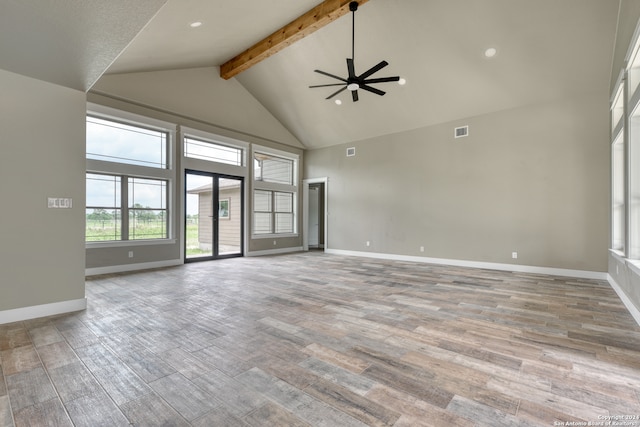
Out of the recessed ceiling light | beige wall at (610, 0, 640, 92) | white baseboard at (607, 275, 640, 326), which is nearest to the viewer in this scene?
white baseboard at (607, 275, 640, 326)

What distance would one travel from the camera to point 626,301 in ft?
11.5

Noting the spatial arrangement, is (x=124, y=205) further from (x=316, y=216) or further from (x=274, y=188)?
(x=316, y=216)

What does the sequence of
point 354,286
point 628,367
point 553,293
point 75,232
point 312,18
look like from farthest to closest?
point 312,18 → point 354,286 → point 553,293 → point 75,232 → point 628,367

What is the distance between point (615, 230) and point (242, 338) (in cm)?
559

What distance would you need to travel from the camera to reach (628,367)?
2090mm

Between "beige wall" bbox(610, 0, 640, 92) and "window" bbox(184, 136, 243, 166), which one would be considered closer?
"beige wall" bbox(610, 0, 640, 92)

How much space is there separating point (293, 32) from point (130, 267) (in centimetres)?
530

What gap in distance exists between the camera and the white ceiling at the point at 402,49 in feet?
9.41

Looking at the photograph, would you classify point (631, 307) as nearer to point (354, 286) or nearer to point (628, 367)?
point (628, 367)

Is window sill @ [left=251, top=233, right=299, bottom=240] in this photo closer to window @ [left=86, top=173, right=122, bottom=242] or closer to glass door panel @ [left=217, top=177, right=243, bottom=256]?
glass door panel @ [left=217, top=177, right=243, bottom=256]

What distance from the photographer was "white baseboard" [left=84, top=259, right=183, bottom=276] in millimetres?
5270

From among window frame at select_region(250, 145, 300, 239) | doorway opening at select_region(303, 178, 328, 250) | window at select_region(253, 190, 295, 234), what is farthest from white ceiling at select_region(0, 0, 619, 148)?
doorway opening at select_region(303, 178, 328, 250)

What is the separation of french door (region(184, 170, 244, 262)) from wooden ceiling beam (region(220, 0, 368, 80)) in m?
2.56

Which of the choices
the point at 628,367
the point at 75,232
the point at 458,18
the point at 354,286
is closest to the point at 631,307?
the point at 628,367
